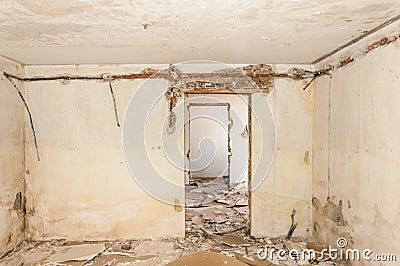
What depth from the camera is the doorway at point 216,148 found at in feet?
23.8

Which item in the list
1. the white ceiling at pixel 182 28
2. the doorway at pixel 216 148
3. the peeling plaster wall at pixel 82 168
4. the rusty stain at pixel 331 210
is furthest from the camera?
the doorway at pixel 216 148

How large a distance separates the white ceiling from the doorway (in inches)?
137

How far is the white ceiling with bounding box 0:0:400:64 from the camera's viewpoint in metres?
2.11

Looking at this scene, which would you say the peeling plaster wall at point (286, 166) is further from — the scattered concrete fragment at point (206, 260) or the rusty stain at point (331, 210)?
the scattered concrete fragment at point (206, 260)

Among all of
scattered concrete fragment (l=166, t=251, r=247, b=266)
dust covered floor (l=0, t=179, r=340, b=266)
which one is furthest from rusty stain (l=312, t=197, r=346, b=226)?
scattered concrete fragment (l=166, t=251, r=247, b=266)

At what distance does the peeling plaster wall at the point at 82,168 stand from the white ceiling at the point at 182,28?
491 mm

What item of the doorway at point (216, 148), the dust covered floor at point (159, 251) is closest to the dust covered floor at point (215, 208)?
the doorway at point (216, 148)

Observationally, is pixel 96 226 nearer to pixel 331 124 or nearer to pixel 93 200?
pixel 93 200

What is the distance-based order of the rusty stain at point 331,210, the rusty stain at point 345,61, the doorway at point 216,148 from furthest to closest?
the doorway at point 216,148
the rusty stain at point 331,210
the rusty stain at point 345,61

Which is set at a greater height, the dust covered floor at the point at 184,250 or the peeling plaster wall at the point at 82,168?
the peeling plaster wall at the point at 82,168

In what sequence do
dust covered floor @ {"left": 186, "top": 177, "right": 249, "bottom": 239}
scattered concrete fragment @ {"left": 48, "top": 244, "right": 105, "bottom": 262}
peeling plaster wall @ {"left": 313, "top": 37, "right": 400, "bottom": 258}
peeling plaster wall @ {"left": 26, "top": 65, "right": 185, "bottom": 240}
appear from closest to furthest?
1. peeling plaster wall @ {"left": 313, "top": 37, "right": 400, "bottom": 258}
2. scattered concrete fragment @ {"left": 48, "top": 244, "right": 105, "bottom": 262}
3. peeling plaster wall @ {"left": 26, "top": 65, "right": 185, "bottom": 240}
4. dust covered floor @ {"left": 186, "top": 177, "right": 249, "bottom": 239}

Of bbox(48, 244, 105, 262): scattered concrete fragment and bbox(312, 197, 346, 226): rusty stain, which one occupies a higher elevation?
bbox(312, 197, 346, 226): rusty stain

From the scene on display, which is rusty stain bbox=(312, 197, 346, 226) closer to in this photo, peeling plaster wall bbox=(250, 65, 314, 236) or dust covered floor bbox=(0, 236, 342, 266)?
peeling plaster wall bbox=(250, 65, 314, 236)

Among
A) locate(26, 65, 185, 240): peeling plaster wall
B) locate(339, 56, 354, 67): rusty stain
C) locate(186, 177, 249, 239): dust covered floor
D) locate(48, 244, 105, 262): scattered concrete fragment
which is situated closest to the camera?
locate(339, 56, 354, 67): rusty stain
